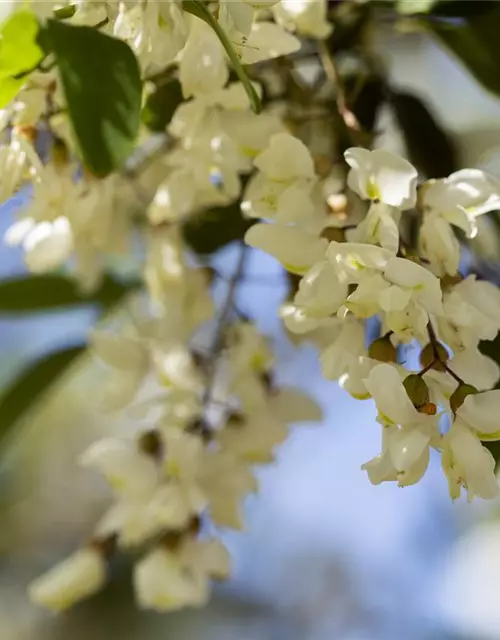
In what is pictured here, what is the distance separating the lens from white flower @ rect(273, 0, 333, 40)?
464 mm

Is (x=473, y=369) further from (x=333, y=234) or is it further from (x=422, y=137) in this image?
(x=422, y=137)

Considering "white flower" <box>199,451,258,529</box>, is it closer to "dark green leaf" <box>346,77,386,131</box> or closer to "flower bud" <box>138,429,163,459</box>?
"flower bud" <box>138,429,163,459</box>

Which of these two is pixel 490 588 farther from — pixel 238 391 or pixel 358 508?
pixel 238 391

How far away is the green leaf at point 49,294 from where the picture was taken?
74 centimetres

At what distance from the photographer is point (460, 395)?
1.26 ft

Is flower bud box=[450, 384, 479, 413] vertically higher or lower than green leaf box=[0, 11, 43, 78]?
lower

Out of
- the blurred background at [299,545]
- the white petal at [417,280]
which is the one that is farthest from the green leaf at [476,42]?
the blurred background at [299,545]

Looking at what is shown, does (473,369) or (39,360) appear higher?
(473,369)

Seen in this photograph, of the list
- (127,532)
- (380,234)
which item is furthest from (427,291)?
(127,532)

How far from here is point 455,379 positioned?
1.30ft

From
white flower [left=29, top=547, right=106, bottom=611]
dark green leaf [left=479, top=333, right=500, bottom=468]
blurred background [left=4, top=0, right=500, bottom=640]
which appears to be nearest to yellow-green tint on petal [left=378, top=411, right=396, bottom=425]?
dark green leaf [left=479, top=333, right=500, bottom=468]

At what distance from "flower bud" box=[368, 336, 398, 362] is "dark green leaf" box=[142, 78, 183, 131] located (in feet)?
0.61

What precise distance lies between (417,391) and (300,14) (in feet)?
0.65

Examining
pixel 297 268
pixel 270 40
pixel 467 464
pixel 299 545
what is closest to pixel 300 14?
pixel 270 40
